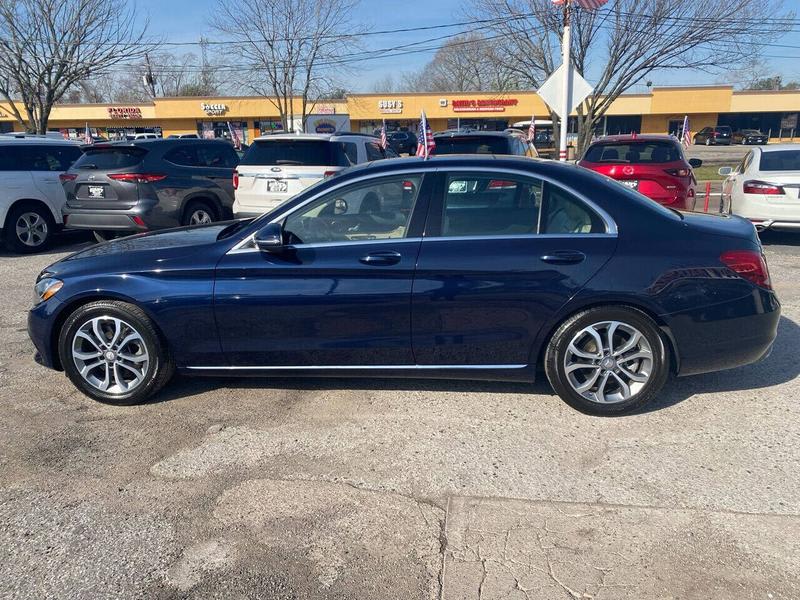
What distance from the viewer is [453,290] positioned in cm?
371

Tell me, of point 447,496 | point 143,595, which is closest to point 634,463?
point 447,496

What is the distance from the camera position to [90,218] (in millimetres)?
8695

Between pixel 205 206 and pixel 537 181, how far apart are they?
7.27 metres

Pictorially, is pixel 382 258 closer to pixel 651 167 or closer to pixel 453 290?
pixel 453 290

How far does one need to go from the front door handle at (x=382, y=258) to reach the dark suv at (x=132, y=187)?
5.97 meters

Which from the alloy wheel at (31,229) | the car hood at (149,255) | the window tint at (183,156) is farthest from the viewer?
the alloy wheel at (31,229)

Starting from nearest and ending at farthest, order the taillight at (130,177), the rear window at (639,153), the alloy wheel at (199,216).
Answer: the taillight at (130,177)
the rear window at (639,153)
the alloy wheel at (199,216)

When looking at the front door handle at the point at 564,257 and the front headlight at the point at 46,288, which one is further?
the front headlight at the point at 46,288

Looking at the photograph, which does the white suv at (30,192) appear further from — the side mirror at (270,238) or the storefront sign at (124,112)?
the storefront sign at (124,112)

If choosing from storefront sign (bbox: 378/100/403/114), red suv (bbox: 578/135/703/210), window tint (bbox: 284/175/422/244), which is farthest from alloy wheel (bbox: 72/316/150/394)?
storefront sign (bbox: 378/100/403/114)

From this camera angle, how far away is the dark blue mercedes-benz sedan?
3684mm

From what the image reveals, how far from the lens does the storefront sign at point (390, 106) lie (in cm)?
5234

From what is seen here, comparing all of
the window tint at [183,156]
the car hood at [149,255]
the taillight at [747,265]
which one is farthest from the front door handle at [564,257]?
the window tint at [183,156]

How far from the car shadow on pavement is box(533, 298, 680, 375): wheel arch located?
487 millimetres
